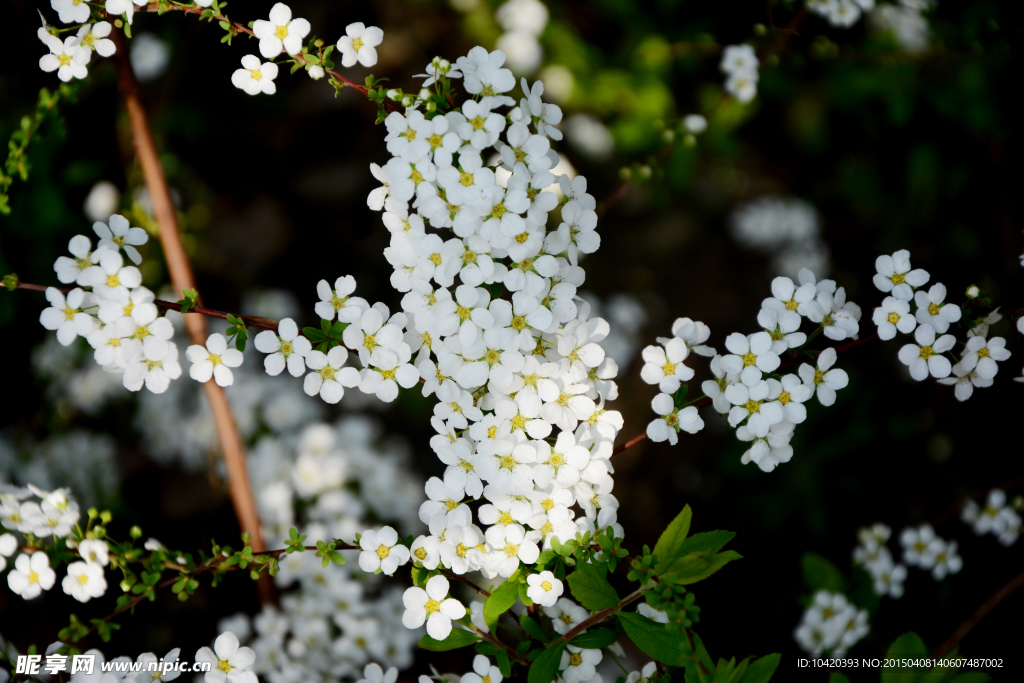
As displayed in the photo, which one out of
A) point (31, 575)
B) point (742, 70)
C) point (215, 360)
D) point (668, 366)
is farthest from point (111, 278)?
point (742, 70)

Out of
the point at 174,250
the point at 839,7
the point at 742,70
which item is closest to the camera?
the point at 174,250

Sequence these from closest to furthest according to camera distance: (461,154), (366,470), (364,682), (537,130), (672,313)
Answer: (461,154) → (537,130) → (364,682) → (366,470) → (672,313)

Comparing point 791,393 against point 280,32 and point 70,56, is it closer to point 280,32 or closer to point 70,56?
point 280,32

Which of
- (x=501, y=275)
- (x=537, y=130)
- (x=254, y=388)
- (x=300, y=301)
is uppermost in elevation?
(x=537, y=130)

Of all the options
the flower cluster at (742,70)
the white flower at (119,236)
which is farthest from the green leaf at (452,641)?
the flower cluster at (742,70)

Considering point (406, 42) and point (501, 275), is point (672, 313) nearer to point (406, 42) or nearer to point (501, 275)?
point (406, 42)

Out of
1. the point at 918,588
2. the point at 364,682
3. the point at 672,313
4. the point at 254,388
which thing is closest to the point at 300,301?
the point at 254,388
